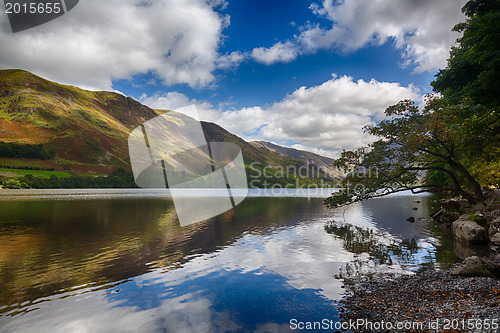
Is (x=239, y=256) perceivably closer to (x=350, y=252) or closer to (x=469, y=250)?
(x=350, y=252)

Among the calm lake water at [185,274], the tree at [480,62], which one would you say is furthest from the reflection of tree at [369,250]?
the tree at [480,62]

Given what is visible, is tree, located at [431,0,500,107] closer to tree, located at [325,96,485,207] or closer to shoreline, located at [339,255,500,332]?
tree, located at [325,96,485,207]

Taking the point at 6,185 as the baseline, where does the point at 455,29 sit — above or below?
above

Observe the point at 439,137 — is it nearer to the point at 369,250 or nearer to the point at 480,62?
the point at 480,62

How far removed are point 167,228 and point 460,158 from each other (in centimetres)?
6305

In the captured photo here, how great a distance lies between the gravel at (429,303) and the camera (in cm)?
1034

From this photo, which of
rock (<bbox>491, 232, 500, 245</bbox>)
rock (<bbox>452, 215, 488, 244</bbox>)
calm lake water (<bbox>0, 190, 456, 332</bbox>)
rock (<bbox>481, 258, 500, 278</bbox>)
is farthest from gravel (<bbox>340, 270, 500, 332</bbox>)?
rock (<bbox>452, 215, 488, 244</bbox>)

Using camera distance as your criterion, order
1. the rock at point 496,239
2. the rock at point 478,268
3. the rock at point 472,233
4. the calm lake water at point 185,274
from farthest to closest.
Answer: the rock at point 472,233 < the rock at point 496,239 < the rock at point 478,268 < the calm lake water at point 185,274

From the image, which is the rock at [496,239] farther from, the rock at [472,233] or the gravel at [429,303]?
the gravel at [429,303]

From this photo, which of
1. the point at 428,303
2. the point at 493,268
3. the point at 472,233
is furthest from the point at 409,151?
the point at 428,303

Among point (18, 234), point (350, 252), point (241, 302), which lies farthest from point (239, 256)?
point (18, 234)

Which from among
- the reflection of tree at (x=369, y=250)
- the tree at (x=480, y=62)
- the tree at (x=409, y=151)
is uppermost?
the tree at (x=480, y=62)

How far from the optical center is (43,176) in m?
191

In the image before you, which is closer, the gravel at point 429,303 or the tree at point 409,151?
the gravel at point 429,303
